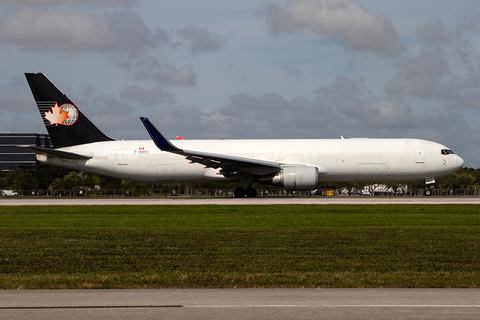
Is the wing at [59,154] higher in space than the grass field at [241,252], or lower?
higher

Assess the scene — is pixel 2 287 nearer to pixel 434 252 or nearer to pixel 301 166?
pixel 434 252

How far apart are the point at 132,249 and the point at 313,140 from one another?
2482 cm

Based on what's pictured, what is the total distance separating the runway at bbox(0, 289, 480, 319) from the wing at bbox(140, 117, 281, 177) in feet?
79.3

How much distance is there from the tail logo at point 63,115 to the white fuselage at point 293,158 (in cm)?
192

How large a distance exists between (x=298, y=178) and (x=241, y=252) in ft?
70.8

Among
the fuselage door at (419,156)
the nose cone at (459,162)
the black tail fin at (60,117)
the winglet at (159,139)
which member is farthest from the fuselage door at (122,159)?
the nose cone at (459,162)

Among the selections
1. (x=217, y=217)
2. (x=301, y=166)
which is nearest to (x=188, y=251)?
(x=217, y=217)

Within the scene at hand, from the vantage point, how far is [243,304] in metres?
6.87

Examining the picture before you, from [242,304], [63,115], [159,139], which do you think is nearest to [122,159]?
[63,115]

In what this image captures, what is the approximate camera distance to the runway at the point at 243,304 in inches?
249

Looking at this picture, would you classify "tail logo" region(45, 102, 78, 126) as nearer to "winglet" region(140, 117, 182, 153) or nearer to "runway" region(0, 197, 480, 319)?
"winglet" region(140, 117, 182, 153)

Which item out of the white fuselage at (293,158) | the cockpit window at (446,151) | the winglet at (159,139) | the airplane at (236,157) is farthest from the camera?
the cockpit window at (446,151)

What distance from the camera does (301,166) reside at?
1328 inches

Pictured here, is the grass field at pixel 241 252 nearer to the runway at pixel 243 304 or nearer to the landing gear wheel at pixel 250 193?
the runway at pixel 243 304
